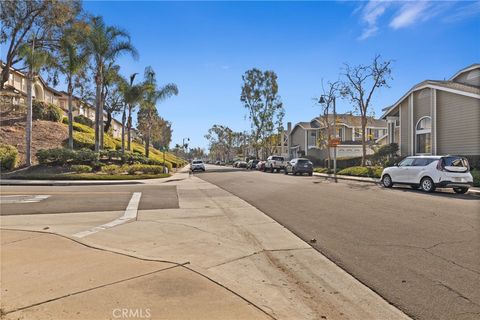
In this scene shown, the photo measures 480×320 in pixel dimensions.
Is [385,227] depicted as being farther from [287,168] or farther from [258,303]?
[287,168]

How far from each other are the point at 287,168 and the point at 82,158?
18.7 m

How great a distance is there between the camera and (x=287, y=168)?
127 feet

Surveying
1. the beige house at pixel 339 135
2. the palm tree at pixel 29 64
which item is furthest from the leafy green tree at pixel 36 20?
the beige house at pixel 339 135

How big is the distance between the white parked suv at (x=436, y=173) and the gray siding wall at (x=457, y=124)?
9.52 metres

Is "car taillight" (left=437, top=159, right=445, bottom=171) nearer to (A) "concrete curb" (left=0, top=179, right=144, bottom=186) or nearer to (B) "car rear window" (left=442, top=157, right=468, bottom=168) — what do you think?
(B) "car rear window" (left=442, top=157, right=468, bottom=168)

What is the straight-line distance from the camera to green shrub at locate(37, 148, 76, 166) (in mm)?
28750

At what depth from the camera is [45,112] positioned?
40031mm

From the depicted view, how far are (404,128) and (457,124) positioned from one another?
5966 millimetres

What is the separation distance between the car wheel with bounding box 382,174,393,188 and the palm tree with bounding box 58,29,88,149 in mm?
22658

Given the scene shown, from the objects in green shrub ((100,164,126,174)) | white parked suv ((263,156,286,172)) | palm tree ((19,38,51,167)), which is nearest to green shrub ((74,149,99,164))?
green shrub ((100,164,126,174))

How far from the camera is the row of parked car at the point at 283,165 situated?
36.1 meters

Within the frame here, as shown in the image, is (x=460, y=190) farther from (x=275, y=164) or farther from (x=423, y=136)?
(x=275, y=164)

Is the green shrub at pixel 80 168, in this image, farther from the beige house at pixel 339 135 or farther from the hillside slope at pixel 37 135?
the beige house at pixel 339 135

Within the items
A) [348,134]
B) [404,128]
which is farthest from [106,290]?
[348,134]
